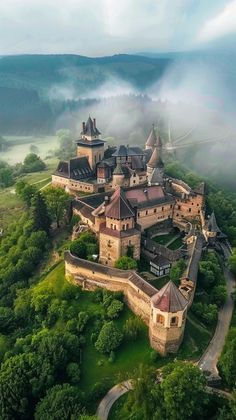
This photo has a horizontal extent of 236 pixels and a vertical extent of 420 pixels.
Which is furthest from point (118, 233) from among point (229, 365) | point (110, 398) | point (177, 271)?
point (229, 365)

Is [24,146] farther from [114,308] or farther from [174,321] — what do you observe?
[174,321]

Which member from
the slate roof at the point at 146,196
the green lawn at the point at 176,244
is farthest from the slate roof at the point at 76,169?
the green lawn at the point at 176,244

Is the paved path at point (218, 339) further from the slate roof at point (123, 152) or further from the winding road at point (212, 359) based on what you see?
the slate roof at point (123, 152)

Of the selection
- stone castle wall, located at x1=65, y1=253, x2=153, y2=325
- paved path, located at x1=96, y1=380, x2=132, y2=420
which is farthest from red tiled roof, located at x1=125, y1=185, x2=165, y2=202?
paved path, located at x1=96, y1=380, x2=132, y2=420

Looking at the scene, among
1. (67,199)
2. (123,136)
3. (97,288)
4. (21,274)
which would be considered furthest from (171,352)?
(123,136)

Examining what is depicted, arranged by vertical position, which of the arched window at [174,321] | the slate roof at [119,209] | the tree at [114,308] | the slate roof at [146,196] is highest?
the slate roof at [119,209]
